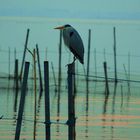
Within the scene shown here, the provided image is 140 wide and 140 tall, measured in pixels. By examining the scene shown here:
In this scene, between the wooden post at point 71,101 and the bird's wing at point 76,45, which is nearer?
the wooden post at point 71,101

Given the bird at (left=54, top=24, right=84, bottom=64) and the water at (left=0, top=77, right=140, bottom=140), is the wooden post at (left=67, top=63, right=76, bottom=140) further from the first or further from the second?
the bird at (left=54, top=24, right=84, bottom=64)

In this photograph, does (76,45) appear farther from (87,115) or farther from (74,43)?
(87,115)

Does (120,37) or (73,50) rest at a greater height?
(120,37)

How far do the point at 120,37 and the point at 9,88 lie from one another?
58.5 meters

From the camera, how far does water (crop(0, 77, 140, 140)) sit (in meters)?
18.8

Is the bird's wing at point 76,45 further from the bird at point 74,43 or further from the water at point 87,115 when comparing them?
the water at point 87,115

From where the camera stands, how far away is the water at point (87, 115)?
18766 millimetres

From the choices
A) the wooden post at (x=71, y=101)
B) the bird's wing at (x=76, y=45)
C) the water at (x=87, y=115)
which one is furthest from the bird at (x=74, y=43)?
the wooden post at (x=71, y=101)

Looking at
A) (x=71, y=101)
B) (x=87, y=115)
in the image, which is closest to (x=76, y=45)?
(x=71, y=101)

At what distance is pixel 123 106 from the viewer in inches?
1081

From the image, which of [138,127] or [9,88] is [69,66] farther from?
[9,88]

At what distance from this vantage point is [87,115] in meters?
23.8

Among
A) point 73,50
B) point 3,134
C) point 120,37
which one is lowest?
point 3,134

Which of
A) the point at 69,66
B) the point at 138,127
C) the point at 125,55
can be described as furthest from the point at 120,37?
the point at 69,66
